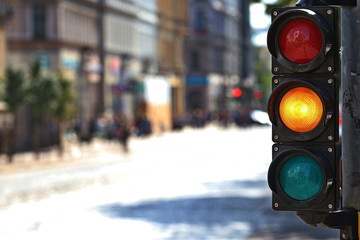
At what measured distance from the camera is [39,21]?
59.5 metres

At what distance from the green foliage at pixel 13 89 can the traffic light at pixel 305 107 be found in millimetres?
38485

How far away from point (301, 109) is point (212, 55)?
109 metres

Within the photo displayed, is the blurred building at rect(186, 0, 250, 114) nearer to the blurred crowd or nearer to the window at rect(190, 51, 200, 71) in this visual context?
the window at rect(190, 51, 200, 71)

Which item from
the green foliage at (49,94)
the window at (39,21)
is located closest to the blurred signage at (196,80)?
the window at (39,21)

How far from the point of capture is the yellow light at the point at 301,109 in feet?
15.4

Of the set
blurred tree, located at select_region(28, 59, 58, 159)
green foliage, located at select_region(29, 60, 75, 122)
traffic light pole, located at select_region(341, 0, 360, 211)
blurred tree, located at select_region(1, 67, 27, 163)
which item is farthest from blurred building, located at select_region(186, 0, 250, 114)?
Answer: traffic light pole, located at select_region(341, 0, 360, 211)

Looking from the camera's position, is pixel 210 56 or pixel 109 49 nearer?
pixel 109 49

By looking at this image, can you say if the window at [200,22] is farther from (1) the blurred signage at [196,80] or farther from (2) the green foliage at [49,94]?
(2) the green foliage at [49,94]

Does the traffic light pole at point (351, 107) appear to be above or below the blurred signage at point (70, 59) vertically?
below

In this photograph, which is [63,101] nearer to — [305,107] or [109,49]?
[109,49]

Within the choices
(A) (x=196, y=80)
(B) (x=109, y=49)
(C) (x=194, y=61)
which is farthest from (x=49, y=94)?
(C) (x=194, y=61)

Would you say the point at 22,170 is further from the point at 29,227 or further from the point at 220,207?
the point at 29,227

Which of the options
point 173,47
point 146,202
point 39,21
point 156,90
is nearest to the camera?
point 146,202

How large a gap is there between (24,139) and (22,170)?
1563 centimetres
